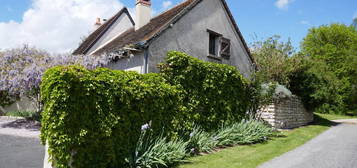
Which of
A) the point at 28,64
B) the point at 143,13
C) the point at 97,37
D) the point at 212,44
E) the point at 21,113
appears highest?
the point at 143,13

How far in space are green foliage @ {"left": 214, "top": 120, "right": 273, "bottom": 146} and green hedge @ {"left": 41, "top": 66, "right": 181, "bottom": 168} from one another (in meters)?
3.25

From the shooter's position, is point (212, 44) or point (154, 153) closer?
point (154, 153)

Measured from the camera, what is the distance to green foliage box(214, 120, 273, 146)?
9297mm

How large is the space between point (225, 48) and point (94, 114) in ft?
33.9

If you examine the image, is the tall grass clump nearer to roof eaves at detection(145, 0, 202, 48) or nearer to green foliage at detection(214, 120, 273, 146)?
green foliage at detection(214, 120, 273, 146)

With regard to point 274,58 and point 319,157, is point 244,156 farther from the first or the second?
point 274,58

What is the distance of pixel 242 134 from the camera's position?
390 inches

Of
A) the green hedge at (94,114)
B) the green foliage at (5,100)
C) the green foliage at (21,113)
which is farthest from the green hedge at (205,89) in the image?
the green foliage at (5,100)

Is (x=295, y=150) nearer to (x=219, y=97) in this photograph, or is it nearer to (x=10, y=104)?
(x=219, y=97)

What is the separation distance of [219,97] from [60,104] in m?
6.26

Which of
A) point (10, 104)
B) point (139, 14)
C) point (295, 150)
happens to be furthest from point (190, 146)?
point (10, 104)

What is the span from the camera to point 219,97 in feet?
32.7

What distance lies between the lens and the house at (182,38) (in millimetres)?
11008

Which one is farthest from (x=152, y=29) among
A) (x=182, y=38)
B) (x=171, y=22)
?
(x=182, y=38)
